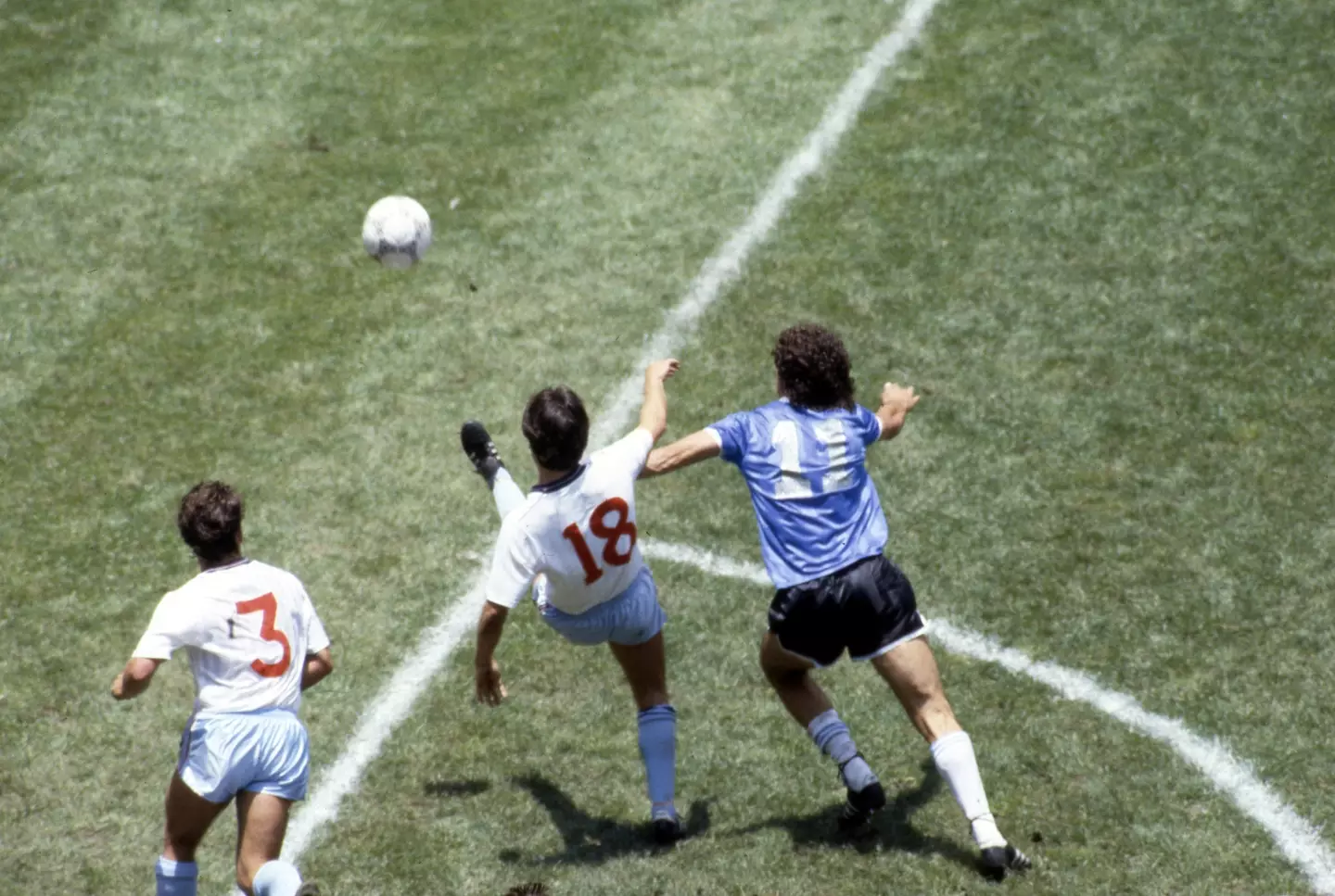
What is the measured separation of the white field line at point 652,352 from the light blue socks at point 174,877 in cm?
72

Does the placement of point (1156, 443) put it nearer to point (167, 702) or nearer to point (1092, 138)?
point (1092, 138)

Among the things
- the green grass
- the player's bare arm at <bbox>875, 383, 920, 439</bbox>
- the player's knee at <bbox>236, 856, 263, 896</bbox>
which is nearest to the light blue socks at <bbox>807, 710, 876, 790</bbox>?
the green grass

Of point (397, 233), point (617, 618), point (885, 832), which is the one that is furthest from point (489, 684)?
point (397, 233)

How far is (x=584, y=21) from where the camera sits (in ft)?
42.1

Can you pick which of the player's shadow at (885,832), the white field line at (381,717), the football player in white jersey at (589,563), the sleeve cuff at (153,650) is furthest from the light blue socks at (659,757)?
the sleeve cuff at (153,650)

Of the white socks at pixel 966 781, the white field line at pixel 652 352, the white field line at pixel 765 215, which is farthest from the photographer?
the white field line at pixel 765 215

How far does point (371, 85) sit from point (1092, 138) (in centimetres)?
545

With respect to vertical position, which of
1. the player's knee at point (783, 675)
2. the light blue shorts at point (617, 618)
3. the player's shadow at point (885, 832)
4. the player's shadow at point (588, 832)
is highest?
the light blue shorts at point (617, 618)

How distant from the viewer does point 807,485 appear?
23.2ft

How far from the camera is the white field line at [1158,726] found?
710cm

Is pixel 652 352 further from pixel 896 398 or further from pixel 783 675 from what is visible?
pixel 783 675

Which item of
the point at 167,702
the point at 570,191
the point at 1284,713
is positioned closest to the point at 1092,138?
the point at 570,191

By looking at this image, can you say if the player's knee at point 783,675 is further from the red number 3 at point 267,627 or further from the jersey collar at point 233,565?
the jersey collar at point 233,565

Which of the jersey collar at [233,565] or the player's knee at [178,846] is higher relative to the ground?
the jersey collar at [233,565]
